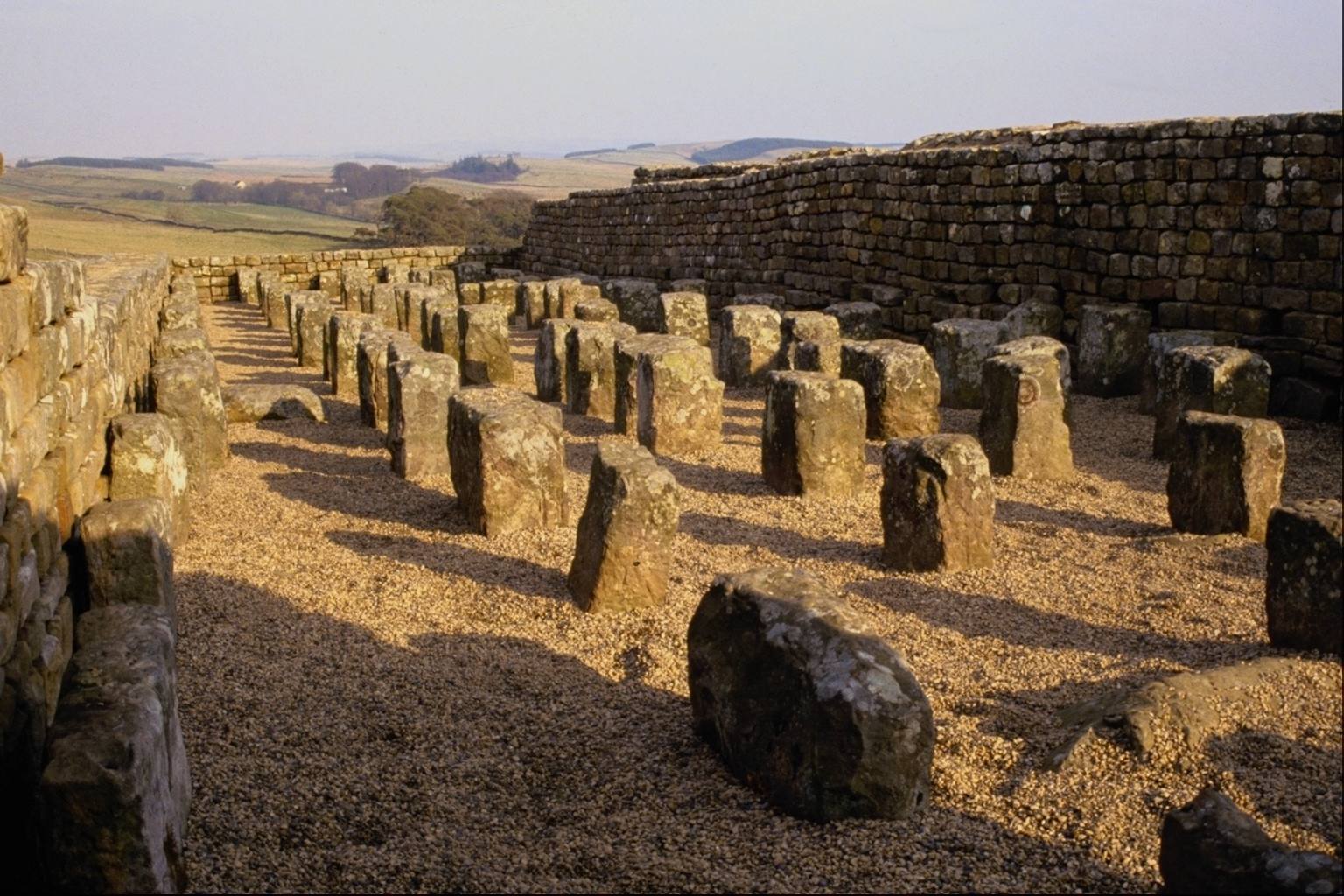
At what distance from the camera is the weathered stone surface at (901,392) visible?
10297mm

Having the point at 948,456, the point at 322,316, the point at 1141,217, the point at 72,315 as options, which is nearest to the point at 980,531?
Result: the point at 948,456

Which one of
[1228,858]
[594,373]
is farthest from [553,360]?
[1228,858]

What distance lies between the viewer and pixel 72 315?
6.83 metres

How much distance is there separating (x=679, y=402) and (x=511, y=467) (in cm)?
256

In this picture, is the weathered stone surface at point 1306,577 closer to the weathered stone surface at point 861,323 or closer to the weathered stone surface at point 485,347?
the weathered stone surface at point 861,323

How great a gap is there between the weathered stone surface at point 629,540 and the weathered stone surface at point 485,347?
7.65 meters

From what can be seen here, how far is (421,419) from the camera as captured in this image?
961cm

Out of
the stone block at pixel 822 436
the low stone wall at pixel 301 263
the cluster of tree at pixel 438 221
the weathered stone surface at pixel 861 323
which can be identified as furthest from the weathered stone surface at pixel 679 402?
the cluster of tree at pixel 438 221

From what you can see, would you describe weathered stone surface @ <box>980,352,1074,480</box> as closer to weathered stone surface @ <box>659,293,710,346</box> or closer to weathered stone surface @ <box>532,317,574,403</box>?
weathered stone surface @ <box>532,317,574,403</box>

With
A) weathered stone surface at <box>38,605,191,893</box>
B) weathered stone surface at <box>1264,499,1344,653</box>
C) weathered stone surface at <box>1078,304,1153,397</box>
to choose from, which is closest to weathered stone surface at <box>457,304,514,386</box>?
weathered stone surface at <box>1078,304,1153,397</box>

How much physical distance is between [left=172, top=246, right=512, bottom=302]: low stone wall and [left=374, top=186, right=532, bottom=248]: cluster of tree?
1854 cm

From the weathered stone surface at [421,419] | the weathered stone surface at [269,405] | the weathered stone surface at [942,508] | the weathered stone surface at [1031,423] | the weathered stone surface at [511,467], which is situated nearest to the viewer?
the weathered stone surface at [942,508]

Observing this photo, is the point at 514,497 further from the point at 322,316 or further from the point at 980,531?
the point at 322,316

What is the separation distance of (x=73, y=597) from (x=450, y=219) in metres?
50.6
